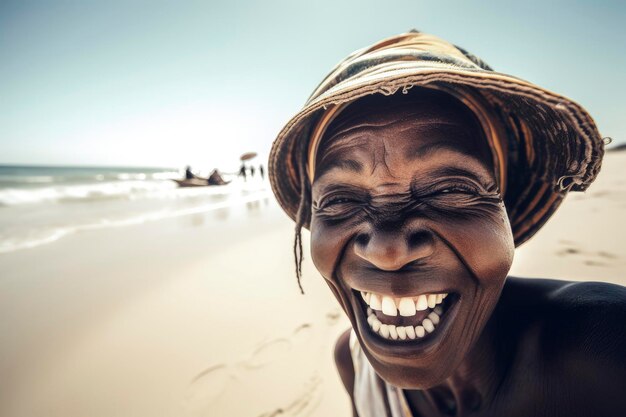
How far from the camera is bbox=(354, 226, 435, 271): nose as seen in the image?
1.00m

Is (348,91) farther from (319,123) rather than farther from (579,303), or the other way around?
(579,303)

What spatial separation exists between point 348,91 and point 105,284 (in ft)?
14.5

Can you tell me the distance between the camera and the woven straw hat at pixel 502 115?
899 mm

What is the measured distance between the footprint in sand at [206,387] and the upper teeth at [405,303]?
6.38 ft

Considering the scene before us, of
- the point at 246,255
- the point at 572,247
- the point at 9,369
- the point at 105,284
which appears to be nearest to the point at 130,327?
the point at 9,369

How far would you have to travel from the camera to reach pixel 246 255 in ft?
18.0

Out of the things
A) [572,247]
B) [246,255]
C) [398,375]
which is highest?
[398,375]

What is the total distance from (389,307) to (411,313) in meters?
0.08

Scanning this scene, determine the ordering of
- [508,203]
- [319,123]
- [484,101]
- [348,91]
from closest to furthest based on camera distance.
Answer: [348,91], [484,101], [319,123], [508,203]

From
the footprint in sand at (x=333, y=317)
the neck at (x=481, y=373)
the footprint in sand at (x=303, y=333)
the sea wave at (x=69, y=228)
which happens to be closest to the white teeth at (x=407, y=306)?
the neck at (x=481, y=373)

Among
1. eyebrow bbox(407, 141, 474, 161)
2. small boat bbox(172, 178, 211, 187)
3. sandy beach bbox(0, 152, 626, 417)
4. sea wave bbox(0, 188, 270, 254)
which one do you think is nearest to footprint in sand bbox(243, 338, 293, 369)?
sandy beach bbox(0, 152, 626, 417)

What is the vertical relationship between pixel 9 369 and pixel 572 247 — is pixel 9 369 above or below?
below

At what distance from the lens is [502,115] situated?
4.10 feet

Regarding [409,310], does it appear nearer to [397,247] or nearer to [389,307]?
[389,307]
